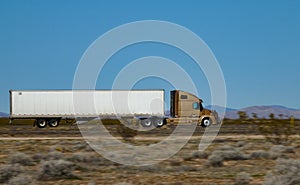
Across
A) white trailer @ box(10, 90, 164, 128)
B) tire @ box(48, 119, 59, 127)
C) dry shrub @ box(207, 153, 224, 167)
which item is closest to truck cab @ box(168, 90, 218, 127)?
white trailer @ box(10, 90, 164, 128)

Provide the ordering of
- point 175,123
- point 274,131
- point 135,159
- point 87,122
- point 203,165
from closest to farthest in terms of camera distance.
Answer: point 203,165, point 135,159, point 274,131, point 175,123, point 87,122

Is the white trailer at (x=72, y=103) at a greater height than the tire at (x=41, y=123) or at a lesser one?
greater

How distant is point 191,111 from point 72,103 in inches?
470

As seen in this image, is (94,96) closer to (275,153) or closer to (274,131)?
(274,131)

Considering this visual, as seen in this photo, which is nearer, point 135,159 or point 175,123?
point 135,159

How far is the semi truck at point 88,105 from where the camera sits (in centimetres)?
5097

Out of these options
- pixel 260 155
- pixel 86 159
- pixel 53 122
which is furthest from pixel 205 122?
pixel 86 159

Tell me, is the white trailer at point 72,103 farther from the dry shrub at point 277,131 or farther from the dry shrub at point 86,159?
the dry shrub at point 86,159

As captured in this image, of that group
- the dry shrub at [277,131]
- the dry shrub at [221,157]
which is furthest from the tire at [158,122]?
the dry shrub at [221,157]

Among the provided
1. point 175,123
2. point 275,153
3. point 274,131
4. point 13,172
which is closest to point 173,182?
point 13,172

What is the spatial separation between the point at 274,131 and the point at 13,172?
14.3 metres

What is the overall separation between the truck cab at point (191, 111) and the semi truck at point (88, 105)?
941mm

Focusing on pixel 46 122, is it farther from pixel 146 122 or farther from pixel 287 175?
pixel 287 175

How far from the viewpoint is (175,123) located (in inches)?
1934
